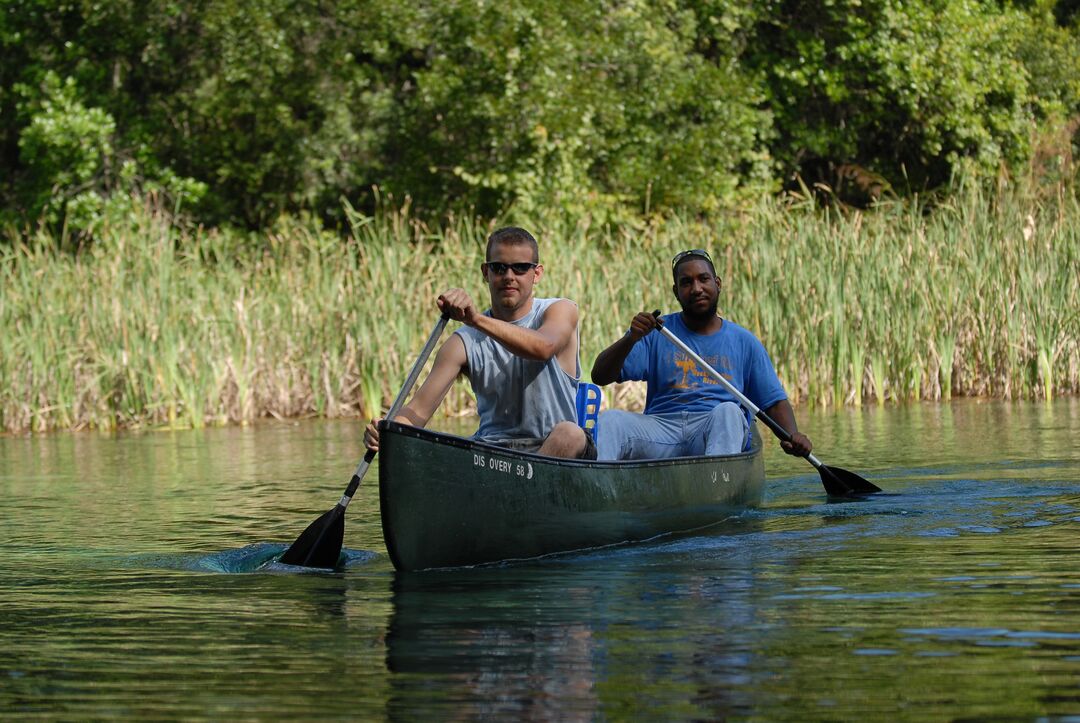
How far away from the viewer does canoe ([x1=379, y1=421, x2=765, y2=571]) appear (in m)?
5.49

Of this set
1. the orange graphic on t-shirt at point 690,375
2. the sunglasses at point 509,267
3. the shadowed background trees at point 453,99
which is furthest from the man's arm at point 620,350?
the shadowed background trees at point 453,99

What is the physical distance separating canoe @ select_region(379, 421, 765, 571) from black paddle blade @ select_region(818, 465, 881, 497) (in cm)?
136

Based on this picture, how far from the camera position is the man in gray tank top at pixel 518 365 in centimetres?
589

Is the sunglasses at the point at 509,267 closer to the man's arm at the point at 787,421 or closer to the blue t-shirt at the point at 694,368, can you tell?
the blue t-shirt at the point at 694,368

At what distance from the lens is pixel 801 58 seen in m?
22.6

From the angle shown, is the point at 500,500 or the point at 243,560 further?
the point at 243,560

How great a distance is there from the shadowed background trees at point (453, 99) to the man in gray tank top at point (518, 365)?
1204cm

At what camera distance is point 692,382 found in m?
7.54

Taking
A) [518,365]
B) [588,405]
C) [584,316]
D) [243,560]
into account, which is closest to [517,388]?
[518,365]

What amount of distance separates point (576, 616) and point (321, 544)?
1457 mm

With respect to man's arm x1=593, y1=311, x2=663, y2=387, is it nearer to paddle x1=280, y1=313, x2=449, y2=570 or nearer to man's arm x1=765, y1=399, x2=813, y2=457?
man's arm x1=765, y1=399, x2=813, y2=457

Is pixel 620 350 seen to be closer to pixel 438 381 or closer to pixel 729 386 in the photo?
pixel 729 386

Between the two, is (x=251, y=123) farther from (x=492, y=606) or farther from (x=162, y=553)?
(x=492, y=606)

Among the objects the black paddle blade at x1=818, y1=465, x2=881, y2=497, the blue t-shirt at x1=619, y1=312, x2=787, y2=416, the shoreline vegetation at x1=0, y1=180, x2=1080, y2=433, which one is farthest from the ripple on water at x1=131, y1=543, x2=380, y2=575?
the shoreline vegetation at x1=0, y1=180, x2=1080, y2=433
